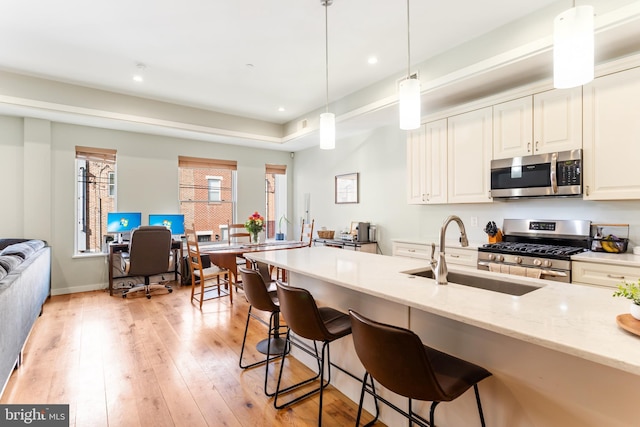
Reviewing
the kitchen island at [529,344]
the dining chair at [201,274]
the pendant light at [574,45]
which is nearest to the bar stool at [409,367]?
A: the kitchen island at [529,344]

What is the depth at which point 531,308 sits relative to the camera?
4.13ft

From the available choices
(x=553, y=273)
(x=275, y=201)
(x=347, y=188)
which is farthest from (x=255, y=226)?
(x=553, y=273)

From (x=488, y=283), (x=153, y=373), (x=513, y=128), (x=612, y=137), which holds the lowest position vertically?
(x=153, y=373)

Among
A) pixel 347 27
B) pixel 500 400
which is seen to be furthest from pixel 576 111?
pixel 500 400

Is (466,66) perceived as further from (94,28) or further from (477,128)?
(94,28)

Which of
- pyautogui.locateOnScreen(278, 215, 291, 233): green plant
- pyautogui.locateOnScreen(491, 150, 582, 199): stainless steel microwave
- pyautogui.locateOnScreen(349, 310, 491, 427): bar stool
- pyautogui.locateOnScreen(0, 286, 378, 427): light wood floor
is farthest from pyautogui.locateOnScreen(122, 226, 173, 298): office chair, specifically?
pyautogui.locateOnScreen(491, 150, 582, 199): stainless steel microwave

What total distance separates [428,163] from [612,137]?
5.58 ft

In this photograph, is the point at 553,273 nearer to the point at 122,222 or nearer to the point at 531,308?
the point at 531,308

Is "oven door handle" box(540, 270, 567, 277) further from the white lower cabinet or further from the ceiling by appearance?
the ceiling

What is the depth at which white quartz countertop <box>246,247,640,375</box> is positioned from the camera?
3.04ft

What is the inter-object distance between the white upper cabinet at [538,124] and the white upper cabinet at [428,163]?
1.99 feet

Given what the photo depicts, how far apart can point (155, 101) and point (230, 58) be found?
198cm

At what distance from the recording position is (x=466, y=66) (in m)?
3.11

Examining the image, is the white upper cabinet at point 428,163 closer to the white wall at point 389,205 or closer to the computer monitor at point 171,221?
the white wall at point 389,205
